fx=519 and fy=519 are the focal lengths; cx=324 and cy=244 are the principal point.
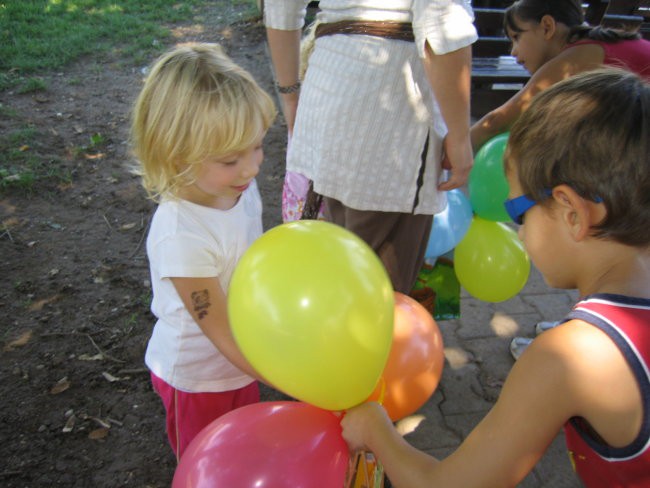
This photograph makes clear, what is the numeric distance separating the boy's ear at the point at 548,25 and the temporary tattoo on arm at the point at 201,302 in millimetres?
2187

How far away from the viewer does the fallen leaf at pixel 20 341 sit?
9.30ft

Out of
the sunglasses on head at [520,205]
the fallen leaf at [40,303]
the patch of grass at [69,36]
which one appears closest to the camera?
the sunglasses on head at [520,205]

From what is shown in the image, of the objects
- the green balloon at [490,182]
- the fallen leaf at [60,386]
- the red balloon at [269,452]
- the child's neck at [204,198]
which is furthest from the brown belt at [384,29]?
the fallen leaf at [60,386]

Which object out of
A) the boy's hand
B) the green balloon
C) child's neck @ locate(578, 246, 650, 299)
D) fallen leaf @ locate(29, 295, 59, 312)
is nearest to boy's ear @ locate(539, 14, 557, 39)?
the green balloon

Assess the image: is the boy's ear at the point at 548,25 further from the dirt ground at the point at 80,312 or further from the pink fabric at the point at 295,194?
the dirt ground at the point at 80,312

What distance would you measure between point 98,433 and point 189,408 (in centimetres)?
103

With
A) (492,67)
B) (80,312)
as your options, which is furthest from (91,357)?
(492,67)

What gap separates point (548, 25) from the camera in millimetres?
2561

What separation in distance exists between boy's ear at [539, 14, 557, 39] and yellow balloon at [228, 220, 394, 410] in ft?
6.46

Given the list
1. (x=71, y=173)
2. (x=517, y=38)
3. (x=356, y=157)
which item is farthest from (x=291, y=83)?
(x=71, y=173)

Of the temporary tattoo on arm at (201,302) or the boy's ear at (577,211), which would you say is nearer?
the boy's ear at (577,211)

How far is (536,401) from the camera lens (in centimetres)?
100

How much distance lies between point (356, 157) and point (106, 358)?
183cm

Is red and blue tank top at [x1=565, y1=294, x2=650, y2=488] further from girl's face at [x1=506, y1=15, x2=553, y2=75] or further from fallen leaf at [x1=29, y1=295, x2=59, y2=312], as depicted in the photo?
fallen leaf at [x1=29, y1=295, x2=59, y2=312]
